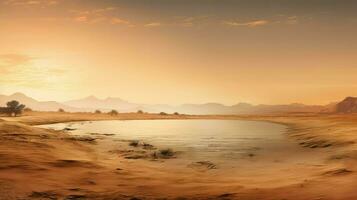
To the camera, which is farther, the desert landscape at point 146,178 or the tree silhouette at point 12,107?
the tree silhouette at point 12,107

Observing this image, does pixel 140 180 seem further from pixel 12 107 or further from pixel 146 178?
pixel 12 107

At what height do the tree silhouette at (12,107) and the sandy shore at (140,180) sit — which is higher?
the tree silhouette at (12,107)

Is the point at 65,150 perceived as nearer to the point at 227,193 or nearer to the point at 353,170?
the point at 227,193

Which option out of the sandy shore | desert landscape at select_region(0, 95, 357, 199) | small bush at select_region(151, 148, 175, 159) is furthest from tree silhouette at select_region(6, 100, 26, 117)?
small bush at select_region(151, 148, 175, 159)

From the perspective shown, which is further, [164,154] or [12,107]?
[12,107]

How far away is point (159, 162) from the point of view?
63.8ft

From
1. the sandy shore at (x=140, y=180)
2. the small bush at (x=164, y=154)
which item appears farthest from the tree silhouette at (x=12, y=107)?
the small bush at (x=164, y=154)

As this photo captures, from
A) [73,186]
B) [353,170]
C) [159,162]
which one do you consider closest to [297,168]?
[353,170]

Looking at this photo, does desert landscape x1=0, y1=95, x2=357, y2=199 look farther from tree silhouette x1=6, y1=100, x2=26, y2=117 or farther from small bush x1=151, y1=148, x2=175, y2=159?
tree silhouette x1=6, y1=100, x2=26, y2=117

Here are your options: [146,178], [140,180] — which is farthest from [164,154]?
[140,180]

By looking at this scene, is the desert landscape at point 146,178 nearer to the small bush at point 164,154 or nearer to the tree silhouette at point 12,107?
the small bush at point 164,154

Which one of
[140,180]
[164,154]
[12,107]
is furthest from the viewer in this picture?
[12,107]

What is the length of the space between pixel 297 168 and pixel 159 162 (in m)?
6.03

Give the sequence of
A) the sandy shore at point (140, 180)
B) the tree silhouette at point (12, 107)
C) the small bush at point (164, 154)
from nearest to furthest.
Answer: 1. the sandy shore at point (140, 180)
2. the small bush at point (164, 154)
3. the tree silhouette at point (12, 107)
